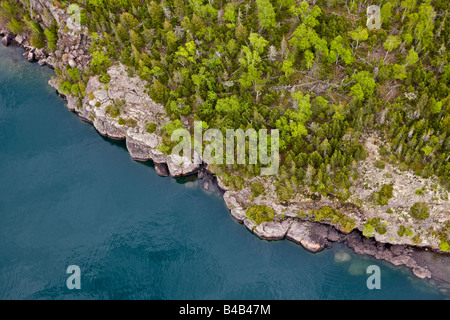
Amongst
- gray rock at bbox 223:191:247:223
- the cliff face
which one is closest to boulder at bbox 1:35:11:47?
the cliff face

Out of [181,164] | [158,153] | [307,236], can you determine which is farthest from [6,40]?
[307,236]

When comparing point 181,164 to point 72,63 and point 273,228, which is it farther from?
point 72,63

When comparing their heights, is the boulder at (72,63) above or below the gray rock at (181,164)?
above

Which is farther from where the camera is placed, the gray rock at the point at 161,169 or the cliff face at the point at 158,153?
the gray rock at the point at 161,169

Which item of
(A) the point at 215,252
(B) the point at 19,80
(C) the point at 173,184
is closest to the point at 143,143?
(C) the point at 173,184

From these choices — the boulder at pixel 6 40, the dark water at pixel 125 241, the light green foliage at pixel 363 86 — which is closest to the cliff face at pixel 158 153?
the boulder at pixel 6 40

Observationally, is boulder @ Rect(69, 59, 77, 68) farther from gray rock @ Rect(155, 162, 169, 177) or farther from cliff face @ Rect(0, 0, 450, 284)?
gray rock @ Rect(155, 162, 169, 177)

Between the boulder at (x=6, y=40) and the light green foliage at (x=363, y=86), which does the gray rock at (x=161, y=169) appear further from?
the boulder at (x=6, y=40)
